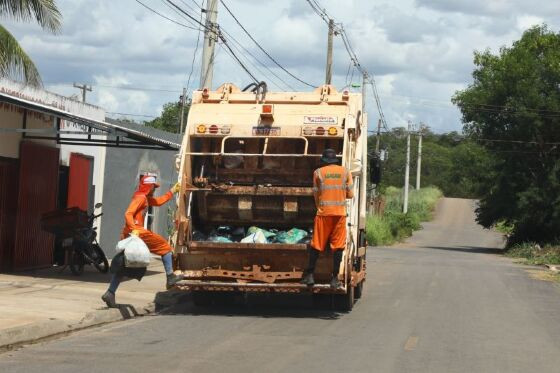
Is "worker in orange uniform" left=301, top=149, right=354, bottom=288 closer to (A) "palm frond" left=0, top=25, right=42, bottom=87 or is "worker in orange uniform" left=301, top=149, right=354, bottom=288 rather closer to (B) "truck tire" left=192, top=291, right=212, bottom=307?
(B) "truck tire" left=192, top=291, right=212, bottom=307

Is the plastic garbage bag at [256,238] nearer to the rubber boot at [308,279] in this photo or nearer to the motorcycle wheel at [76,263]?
the rubber boot at [308,279]

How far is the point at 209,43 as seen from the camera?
68.4 ft

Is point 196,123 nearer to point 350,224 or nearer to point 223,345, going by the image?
point 350,224

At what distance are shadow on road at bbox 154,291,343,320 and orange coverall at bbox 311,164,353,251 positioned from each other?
1320mm

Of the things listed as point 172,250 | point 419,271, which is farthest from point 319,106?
point 419,271

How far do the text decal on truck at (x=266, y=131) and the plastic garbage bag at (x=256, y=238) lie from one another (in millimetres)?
1451

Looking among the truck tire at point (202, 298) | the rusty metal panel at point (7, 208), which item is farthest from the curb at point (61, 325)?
the rusty metal panel at point (7, 208)

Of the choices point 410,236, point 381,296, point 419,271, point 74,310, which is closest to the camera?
point 74,310

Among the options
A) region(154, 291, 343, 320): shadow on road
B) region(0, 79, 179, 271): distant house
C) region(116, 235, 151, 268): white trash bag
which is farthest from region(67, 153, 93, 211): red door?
region(116, 235, 151, 268): white trash bag

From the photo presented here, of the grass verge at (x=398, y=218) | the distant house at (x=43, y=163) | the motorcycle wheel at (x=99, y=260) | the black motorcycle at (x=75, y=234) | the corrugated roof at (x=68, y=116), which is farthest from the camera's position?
the grass verge at (x=398, y=218)

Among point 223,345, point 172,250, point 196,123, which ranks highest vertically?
point 196,123

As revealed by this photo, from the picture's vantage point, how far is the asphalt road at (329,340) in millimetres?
9008

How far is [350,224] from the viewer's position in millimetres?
13234

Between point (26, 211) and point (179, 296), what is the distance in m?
4.42
